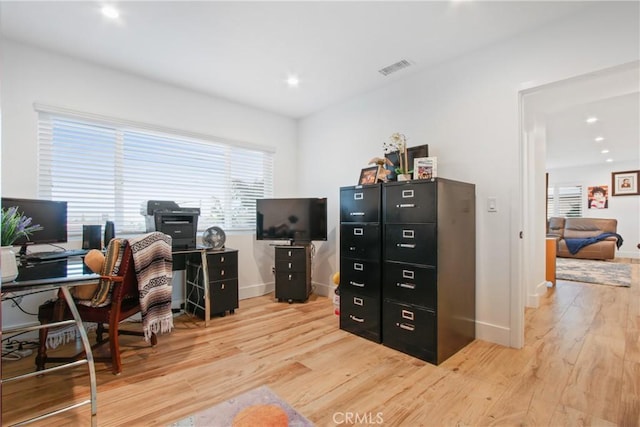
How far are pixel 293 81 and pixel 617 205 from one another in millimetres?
9011

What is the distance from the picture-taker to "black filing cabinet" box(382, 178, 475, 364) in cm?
236

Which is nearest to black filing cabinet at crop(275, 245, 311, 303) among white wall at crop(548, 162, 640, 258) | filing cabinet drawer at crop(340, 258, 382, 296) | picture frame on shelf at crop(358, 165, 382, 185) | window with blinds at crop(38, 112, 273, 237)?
window with blinds at crop(38, 112, 273, 237)

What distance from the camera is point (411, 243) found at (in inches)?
98.0

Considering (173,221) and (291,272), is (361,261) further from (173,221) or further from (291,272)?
(173,221)

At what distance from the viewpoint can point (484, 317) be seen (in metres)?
2.74

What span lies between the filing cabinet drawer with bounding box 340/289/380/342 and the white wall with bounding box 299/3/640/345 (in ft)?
3.04

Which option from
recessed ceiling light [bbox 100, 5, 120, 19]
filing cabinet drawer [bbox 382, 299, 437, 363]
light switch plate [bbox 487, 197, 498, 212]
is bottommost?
filing cabinet drawer [bbox 382, 299, 437, 363]

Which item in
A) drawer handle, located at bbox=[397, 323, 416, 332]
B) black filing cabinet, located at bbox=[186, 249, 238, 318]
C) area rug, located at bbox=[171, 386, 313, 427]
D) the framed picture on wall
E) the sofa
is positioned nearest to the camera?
area rug, located at bbox=[171, 386, 313, 427]

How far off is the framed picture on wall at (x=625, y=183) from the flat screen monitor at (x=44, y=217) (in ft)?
35.8

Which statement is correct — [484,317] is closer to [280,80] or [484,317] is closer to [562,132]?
[280,80]

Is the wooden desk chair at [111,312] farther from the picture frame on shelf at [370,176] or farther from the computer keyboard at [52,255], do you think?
the picture frame on shelf at [370,176]

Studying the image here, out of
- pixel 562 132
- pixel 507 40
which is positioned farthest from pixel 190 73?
pixel 562 132

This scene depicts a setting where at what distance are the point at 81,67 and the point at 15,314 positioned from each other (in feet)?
7.54

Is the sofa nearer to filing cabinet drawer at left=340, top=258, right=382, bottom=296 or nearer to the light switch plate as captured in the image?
the light switch plate
